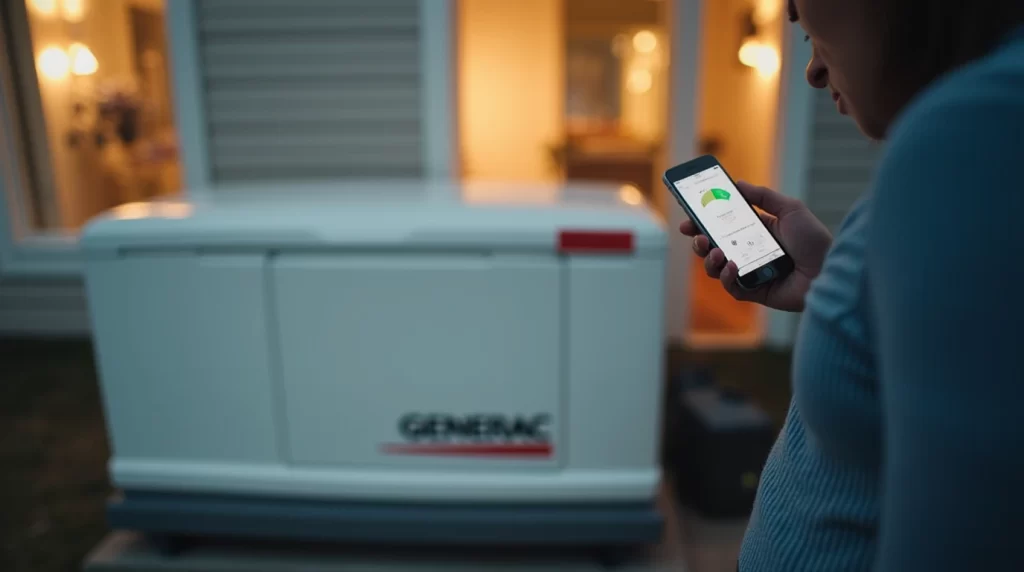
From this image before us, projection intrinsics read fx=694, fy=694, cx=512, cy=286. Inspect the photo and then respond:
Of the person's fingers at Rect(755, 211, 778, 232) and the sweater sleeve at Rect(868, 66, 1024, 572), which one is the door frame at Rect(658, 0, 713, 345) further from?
the sweater sleeve at Rect(868, 66, 1024, 572)

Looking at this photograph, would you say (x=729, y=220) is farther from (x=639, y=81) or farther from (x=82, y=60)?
(x=639, y=81)

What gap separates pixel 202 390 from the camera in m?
2.02

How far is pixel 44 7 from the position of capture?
4539mm

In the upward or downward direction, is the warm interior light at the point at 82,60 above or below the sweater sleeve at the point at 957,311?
above

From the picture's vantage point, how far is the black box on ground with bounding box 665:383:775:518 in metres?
2.43

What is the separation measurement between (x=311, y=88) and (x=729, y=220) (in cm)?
322

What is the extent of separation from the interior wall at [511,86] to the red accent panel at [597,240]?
6.86m

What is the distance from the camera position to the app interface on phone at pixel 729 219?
906mm

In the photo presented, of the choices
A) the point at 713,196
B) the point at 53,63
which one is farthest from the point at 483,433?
the point at 53,63

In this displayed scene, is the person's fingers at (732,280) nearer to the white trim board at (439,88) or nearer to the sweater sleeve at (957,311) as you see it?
the sweater sleeve at (957,311)

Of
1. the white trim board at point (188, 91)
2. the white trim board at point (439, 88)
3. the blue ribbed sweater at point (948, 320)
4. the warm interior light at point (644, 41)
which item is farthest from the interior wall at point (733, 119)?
the blue ribbed sweater at point (948, 320)

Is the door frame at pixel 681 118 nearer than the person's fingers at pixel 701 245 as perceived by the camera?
No

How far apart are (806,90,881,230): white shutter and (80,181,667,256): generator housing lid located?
2.42 meters

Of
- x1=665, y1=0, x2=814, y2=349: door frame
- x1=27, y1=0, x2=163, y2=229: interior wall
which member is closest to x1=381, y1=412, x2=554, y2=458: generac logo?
x1=665, y1=0, x2=814, y2=349: door frame
